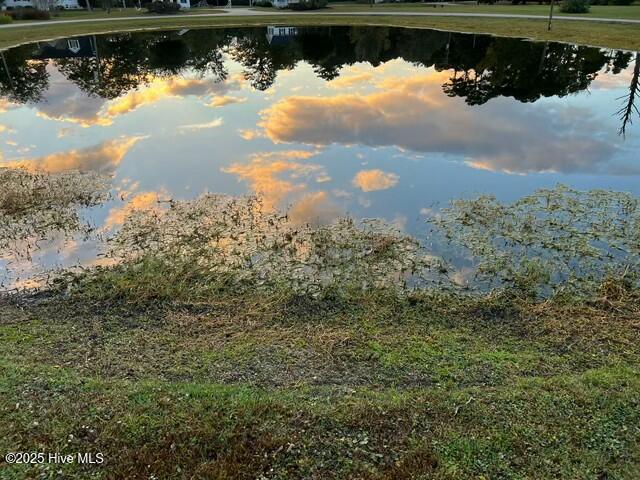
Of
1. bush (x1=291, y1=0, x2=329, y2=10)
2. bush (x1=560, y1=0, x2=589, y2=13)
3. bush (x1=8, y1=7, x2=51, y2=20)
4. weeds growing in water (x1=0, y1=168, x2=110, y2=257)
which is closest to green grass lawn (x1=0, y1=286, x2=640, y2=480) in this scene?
weeds growing in water (x1=0, y1=168, x2=110, y2=257)

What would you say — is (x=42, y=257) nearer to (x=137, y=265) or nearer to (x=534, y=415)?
(x=137, y=265)

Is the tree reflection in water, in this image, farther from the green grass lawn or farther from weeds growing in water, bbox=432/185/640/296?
the green grass lawn

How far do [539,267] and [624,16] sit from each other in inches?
1645

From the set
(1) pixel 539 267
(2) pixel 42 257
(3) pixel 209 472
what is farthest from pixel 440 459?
(2) pixel 42 257

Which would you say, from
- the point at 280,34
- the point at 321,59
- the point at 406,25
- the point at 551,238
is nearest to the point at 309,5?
the point at 280,34

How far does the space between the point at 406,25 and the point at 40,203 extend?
118 feet

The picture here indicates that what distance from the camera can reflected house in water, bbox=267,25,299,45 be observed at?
36344 millimetres

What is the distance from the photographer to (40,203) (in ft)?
37.3

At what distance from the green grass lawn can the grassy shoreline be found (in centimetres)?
2777

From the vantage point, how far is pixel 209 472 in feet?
14.7

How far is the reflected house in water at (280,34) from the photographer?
36344mm

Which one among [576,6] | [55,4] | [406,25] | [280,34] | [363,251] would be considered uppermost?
[55,4]

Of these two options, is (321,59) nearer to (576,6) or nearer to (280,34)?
(280,34)

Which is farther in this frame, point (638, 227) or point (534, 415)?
point (638, 227)
